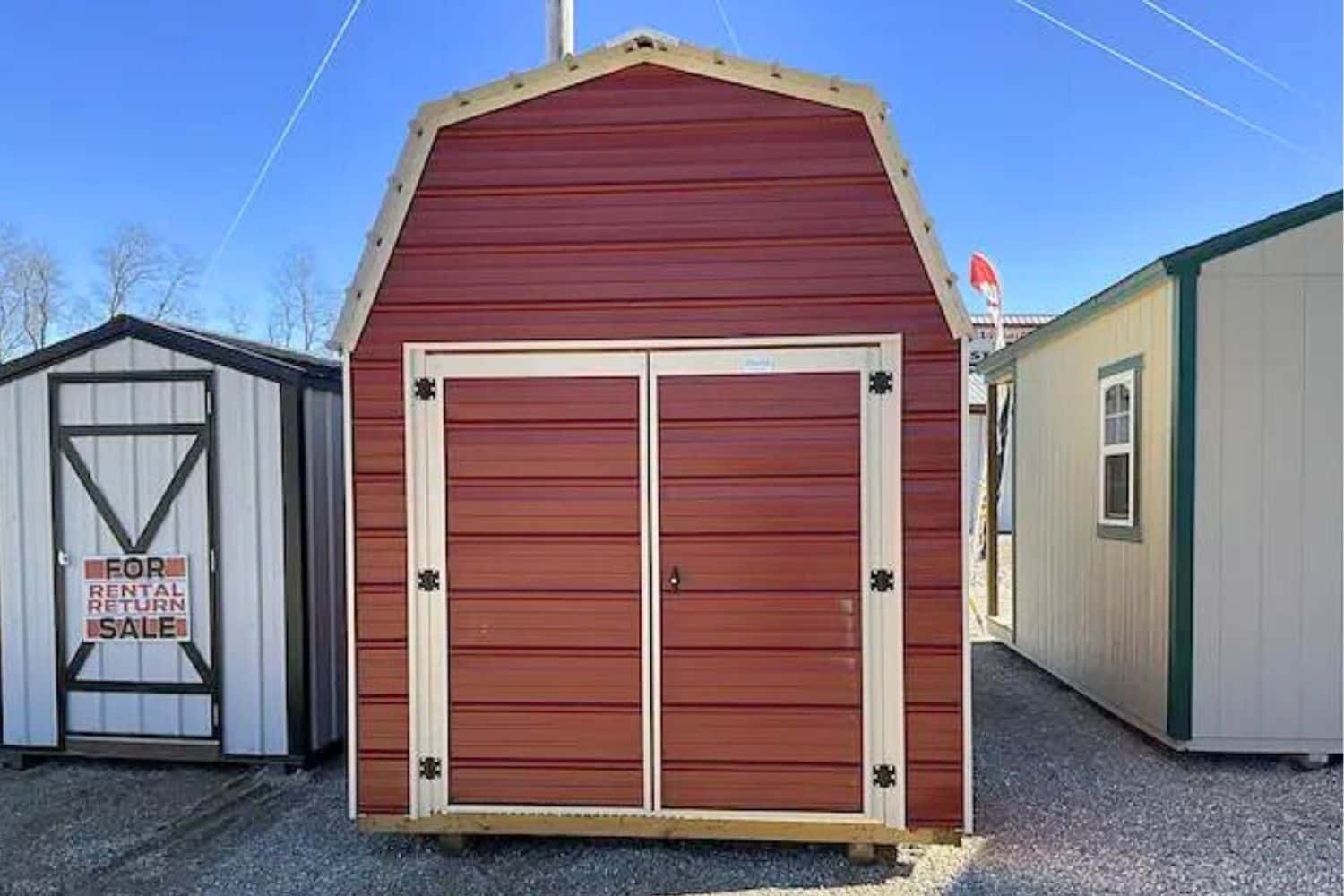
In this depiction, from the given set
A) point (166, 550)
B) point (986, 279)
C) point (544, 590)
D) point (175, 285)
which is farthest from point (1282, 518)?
point (175, 285)

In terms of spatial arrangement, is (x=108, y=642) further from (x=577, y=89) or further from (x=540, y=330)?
(x=577, y=89)

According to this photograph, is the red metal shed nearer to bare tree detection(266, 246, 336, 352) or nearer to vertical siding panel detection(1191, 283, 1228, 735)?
vertical siding panel detection(1191, 283, 1228, 735)

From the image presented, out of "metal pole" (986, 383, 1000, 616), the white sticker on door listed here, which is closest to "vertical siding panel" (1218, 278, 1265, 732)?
the white sticker on door

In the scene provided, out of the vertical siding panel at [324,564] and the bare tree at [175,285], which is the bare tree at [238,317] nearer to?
the bare tree at [175,285]

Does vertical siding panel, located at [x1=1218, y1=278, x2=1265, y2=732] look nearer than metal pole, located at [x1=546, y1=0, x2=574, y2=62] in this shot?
Yes

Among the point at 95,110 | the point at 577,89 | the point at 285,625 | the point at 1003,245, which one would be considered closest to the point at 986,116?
the point at 1003,245

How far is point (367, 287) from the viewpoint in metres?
3.49

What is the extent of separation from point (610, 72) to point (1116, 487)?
3.76 m

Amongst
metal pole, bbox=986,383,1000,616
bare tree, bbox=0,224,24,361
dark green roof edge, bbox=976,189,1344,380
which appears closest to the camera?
dark green roof edge, bbox=976,189,1344,380

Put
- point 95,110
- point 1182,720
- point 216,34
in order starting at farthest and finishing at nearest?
point 95,110 → point 216,34 → point 1182,720

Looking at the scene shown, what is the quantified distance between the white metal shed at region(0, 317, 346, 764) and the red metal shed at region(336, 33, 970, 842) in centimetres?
122

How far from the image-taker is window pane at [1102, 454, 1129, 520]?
5.16m

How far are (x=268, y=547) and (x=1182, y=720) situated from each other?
4561 millimetres

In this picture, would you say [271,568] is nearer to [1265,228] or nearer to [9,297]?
[1265,228]
